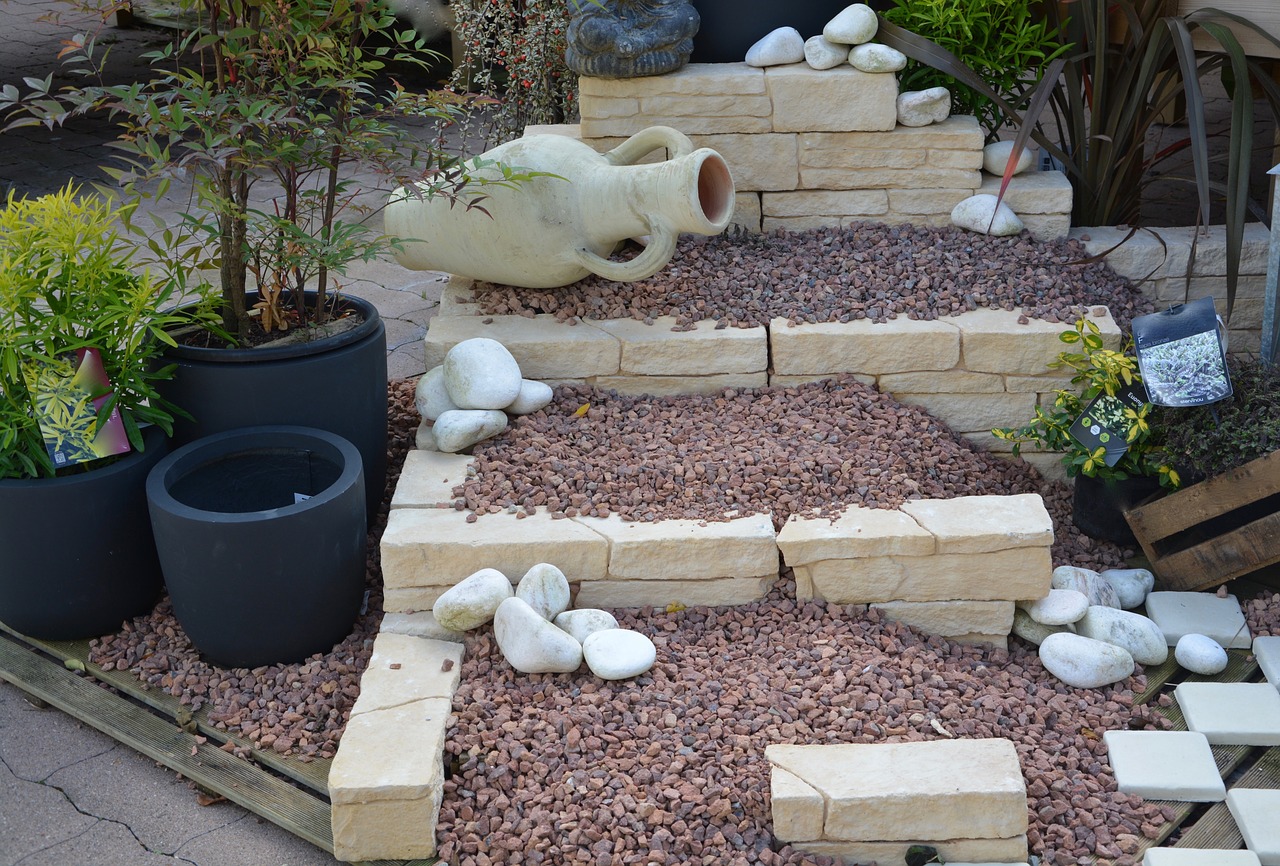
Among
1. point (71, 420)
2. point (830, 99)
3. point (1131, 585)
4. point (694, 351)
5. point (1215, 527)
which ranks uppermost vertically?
point (830, 99)

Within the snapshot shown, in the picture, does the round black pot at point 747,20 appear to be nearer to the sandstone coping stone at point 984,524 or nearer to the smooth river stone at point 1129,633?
the sandstone coping stone at point 984,524

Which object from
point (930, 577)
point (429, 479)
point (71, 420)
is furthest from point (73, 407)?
point (930, 577)

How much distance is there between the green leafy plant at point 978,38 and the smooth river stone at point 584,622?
2.05 m

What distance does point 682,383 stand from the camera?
10.0ft

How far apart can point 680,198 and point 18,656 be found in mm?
1724

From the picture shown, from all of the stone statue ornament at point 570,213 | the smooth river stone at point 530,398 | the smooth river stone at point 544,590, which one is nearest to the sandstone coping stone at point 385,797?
the smooth river stone at point 544,590

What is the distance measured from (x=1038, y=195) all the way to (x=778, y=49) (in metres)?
0.85

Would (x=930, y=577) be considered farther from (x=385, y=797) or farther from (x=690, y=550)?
(x=385, y=797)

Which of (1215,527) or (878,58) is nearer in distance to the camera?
(1215,527)

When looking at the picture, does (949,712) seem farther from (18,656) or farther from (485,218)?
(18,656)

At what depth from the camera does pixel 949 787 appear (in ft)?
6.28

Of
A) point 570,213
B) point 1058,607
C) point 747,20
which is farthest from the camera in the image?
point 747,20

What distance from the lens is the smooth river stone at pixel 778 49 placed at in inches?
137

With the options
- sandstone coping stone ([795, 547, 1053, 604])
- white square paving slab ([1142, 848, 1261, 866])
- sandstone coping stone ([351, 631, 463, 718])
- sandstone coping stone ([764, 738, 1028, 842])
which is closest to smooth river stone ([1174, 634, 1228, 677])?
sandstone coping stone ([795, 547, 1053, 604])
